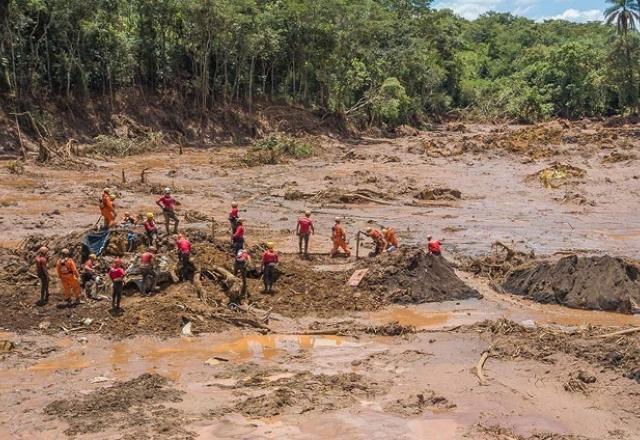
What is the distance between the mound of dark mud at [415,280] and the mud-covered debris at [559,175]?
1755cm

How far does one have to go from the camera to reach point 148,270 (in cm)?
1543

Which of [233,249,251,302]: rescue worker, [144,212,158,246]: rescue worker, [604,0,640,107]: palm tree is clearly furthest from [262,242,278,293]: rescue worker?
[604,0,640,107]: palm tree

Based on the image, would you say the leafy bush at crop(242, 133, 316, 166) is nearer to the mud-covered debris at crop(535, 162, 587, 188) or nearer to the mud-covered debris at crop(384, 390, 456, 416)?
the mud-covered debris at crop(535, 162, 587, 188)

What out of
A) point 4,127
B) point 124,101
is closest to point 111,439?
point 4,127

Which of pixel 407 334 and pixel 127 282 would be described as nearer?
pixel 407 334

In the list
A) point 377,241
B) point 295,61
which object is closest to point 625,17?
point 295,61

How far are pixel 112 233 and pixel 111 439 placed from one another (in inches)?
334

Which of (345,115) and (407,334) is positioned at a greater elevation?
(345,115)

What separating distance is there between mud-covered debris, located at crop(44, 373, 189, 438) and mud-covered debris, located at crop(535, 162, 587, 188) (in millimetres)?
25617

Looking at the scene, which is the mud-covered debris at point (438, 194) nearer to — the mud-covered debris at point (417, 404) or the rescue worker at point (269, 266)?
the rescue worker at point (269, 266)

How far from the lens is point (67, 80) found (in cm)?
4131

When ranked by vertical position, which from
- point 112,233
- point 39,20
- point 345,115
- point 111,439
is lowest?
point 111,439

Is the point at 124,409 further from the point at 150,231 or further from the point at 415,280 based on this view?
the point at 415,280

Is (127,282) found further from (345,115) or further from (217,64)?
(345,115)
